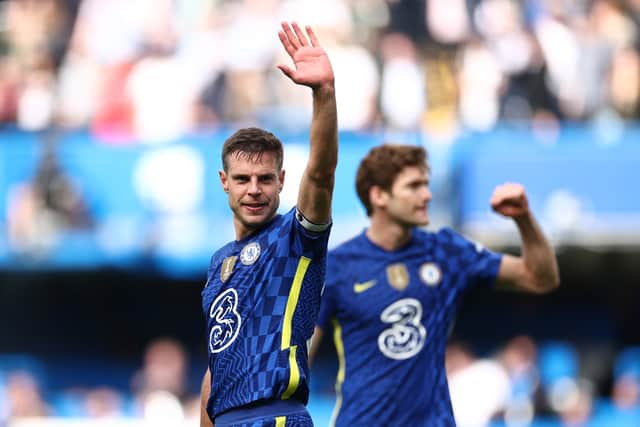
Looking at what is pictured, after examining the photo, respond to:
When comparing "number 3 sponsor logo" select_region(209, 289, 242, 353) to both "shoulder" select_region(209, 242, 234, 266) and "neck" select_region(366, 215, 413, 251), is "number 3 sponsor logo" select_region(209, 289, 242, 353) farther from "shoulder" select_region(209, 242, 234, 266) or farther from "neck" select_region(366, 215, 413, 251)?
"neck" select_region(366, 215, 413, 251)

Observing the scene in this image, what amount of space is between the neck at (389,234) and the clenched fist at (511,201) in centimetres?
64

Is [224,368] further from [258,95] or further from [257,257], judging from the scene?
[258,95]

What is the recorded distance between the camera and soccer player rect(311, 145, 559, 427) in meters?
6.23

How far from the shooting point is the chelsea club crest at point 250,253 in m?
4.87

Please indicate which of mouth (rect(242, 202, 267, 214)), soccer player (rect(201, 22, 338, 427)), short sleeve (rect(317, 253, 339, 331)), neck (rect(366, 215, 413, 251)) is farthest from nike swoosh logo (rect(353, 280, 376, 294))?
mouth (rect(242, 202, 267, 214))

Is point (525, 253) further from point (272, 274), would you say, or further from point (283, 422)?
point (283, 422)

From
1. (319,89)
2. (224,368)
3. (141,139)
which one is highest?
(141,139)

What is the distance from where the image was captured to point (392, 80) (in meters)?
13.8

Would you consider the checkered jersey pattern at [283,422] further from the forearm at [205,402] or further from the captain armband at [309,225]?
the captain armband at [309,225]

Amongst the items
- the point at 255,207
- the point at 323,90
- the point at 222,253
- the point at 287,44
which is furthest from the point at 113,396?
the point at 323,90

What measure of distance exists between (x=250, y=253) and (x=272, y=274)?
0.15 metres

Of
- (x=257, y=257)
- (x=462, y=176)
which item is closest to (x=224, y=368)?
(x=257, y=257)

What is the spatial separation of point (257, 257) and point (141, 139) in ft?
30.4

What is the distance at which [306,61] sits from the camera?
4.63 metres
